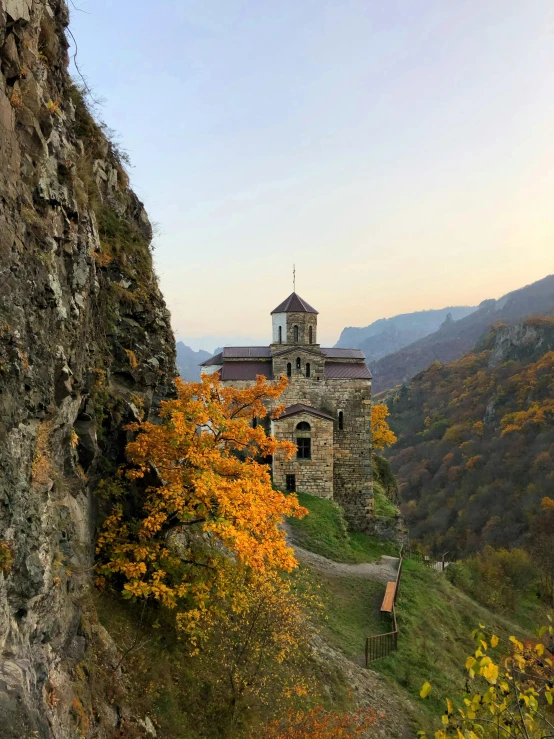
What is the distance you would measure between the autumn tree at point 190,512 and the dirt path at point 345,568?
30.3 feet

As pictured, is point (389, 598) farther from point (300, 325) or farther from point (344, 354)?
point (300, 325)

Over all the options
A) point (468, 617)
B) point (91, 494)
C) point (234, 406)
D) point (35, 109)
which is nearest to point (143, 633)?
point (91, 494)

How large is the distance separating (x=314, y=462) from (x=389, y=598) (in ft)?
27.0

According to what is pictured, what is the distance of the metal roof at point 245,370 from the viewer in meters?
26.9

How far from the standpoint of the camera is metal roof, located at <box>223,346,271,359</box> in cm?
2800

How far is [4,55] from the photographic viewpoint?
569 centimetres

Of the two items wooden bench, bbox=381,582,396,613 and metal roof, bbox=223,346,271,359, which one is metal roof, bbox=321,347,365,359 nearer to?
metal roof, bbox=223,346,271,359

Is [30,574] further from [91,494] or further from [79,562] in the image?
[91,494]

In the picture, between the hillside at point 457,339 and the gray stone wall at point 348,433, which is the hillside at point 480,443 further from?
the hillside at point 457,339

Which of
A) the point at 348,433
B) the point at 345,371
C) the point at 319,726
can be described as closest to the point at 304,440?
the point at 348,433

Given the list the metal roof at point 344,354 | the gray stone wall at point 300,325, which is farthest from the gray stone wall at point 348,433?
the metal roof at point 344,354

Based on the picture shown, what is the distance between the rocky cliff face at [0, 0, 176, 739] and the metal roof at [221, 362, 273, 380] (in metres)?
17.2

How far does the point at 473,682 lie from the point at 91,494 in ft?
41.4

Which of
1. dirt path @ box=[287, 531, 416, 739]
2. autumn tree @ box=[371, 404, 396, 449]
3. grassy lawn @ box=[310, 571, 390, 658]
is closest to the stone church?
grassy lawn @ box=[310, 571, 390, 658]
